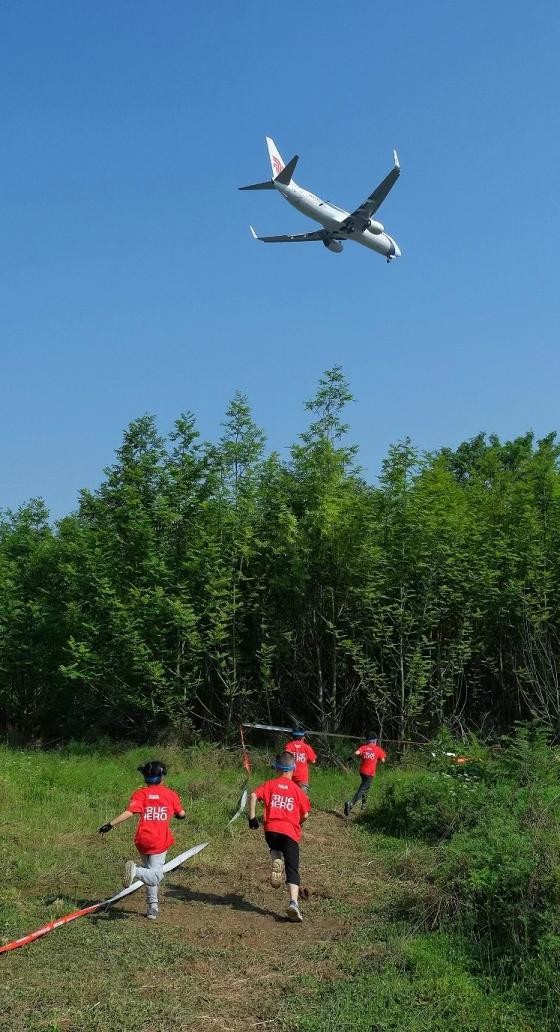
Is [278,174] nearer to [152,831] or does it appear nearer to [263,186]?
[263,186]

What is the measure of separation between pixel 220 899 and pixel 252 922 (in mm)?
975

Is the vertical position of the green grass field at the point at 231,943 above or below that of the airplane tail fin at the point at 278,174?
below

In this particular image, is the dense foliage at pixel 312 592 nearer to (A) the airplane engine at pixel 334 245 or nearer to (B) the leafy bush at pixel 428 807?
(B) the leafy bush at pixel 428 807

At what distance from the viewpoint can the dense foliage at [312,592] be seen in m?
21.3

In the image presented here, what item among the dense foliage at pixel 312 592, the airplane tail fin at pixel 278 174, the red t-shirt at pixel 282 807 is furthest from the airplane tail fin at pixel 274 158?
the red t-shirt at pixel 282 807

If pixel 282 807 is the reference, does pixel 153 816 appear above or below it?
below

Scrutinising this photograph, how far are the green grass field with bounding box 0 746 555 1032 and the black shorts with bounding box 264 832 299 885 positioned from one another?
43cm

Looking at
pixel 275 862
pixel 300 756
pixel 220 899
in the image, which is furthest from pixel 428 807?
pixel 275 862

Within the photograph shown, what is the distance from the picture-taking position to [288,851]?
9211 millimetres

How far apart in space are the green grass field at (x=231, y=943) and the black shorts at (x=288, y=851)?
43 cm

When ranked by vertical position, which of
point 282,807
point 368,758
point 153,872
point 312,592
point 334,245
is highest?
point 334,245

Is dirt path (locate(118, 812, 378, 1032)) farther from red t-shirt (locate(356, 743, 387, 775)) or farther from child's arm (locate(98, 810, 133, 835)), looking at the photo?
red t-shirt (locate(356, 743, 387, 775))

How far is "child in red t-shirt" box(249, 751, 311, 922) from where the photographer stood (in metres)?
9.12

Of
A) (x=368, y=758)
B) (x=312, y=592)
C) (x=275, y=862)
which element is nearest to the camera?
(x=275, y=862)
